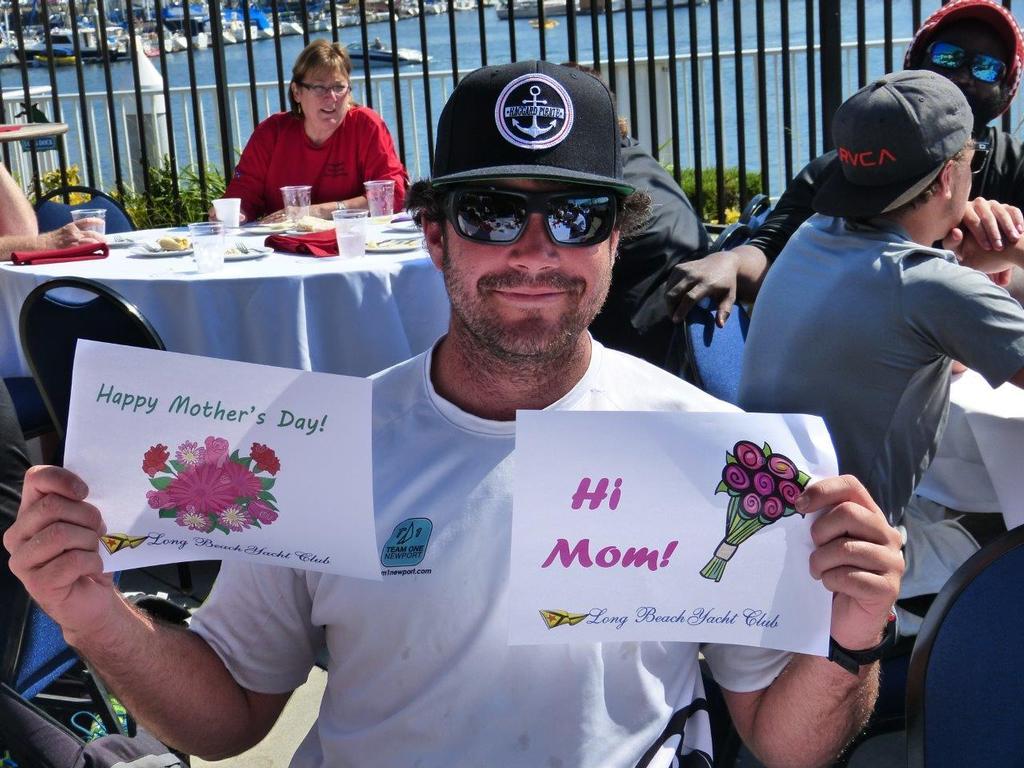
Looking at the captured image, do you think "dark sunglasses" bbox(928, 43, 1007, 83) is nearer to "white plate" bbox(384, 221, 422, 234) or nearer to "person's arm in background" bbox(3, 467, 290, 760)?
"white plate" bbox(384, 221, 422, 234)

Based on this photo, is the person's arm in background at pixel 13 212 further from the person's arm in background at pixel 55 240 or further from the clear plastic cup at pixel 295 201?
the clear plastic cup at pixel 295 201

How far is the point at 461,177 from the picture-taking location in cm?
162

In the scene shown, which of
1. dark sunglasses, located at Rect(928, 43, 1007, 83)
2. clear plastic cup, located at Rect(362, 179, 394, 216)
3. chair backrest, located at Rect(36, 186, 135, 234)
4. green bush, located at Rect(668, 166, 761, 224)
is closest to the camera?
dark sunglasses, located at Rect(928, 43, 1007, 83)

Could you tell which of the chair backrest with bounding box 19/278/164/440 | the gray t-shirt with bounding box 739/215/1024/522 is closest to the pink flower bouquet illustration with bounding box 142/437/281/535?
the gray t-shirt with bounding box 739/215/1024/522

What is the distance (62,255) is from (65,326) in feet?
2.67

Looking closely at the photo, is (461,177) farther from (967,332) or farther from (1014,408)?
(1014,408)

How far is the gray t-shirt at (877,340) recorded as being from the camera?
96.7 inches

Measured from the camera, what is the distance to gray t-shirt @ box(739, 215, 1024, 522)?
2455mm

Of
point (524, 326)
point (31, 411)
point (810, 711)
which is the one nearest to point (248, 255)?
point (31, 411)

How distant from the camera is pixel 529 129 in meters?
1.61

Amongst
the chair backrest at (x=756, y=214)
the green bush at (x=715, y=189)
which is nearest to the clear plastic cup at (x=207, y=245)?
the chair backrest at (x=756, y=214)

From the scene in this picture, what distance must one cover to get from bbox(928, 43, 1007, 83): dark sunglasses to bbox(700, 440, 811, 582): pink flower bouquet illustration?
9.10 ft

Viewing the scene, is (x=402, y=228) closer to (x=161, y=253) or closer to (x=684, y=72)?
(x=161, y=253)

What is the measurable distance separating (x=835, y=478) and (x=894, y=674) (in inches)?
40.0
